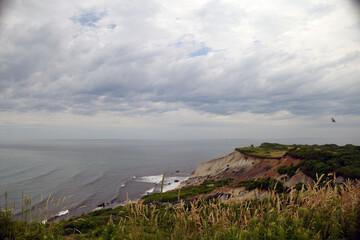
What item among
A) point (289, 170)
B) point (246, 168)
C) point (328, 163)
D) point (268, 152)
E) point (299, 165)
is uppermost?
point (328, 163)

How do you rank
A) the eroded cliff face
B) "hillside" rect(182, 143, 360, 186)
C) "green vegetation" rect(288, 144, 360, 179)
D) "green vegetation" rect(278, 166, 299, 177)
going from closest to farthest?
1. "green vegetation" rect(288, 144, 360, 179)
2. "hillside" rect(182, 143, 360, 186)
3. "green vegetation" rect(278, 166, 299, 177)
4. the eroded cliff face

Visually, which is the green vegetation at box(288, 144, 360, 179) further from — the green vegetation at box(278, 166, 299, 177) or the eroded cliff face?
the eroded cliff face

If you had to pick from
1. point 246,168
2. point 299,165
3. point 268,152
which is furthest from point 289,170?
point 268,152

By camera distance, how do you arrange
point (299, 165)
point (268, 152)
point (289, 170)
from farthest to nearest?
point (268, 152) < point (289, 170) < point (299, 165)

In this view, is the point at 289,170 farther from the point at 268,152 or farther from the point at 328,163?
the point at 268,152

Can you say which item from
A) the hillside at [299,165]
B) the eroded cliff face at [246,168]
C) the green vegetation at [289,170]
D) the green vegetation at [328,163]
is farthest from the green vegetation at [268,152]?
the green vegetation at [328,163]

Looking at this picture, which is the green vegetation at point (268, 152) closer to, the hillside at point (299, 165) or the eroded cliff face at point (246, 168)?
the hillside at point (299, 165)

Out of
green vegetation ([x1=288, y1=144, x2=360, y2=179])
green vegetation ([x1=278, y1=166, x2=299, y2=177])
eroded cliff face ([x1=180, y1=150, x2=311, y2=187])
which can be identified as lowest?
eroded cliff face ([x1=180, y1=150, x2=311, y2=187])

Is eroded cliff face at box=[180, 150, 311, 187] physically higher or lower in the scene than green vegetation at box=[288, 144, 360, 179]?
lower

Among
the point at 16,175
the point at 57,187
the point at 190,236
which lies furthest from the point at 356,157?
the point at 16,175

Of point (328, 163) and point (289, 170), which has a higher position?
point (328, 163)

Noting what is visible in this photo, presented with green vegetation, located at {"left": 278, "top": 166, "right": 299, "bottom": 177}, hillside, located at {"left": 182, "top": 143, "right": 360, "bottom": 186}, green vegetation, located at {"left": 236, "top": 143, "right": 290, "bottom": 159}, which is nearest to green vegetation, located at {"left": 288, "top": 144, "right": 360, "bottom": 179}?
hillside, located at {"left": 182, "top": 143, "right": 360, "bottom": 186}

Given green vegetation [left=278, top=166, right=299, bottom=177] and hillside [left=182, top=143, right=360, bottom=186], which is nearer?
hillside [left=182, top=143, right=360, bottom=186]

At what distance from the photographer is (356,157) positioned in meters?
23.8
